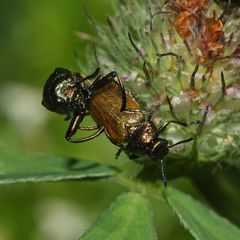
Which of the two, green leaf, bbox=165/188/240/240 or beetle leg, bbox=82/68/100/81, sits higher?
beetle leg, bbox=82/68/100/81

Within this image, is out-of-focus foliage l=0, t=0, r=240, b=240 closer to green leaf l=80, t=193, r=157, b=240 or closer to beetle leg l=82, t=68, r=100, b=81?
green leaf l=80, t=193, r=157, b=240

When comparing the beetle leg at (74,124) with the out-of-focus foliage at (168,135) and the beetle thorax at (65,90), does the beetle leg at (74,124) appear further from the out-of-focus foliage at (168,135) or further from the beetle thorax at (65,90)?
the out-of-focus foliage at (168,135)

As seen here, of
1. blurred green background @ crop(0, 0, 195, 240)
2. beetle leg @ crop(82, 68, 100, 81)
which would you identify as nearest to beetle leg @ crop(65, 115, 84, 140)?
beetle leg @ crop(82, 68, 100, 81)

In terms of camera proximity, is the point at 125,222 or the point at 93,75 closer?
the point at 125,222

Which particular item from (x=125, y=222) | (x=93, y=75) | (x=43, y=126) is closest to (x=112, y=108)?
(x=93, y=75)

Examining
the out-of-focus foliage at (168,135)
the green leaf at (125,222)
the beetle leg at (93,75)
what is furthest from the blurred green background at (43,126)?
the green leaf at (125,222)

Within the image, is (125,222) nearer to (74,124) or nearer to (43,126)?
(74,124)
